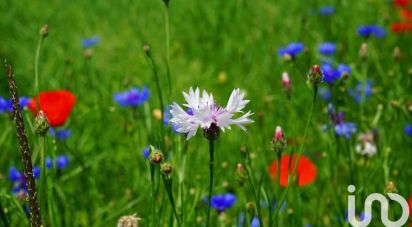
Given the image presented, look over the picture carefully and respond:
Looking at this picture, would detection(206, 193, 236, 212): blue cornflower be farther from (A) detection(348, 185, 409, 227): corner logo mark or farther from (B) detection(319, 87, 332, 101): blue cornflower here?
(B) detection(319, 87, 332, 101): blue cornflower

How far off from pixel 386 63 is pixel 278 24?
0.65 metres

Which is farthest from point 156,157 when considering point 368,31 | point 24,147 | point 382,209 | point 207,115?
point 368,31

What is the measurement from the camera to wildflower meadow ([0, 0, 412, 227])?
55.6 inches

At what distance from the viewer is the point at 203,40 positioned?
3.21m

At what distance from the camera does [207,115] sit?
A: 3.61 ft

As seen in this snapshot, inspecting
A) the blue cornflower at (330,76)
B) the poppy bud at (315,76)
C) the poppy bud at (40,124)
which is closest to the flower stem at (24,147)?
the poppy bud at (40,124)

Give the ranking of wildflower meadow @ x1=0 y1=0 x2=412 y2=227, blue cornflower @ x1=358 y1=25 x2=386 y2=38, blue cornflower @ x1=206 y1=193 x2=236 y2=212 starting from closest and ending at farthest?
wildflower meadow @ x1=0 y1=0 x2=412 y2=227 < blue cornflower @ x1=206 y1=193 x2=236 y2=212 < blue cornflower @ x1=358 y1=25 x2=386 y2=38

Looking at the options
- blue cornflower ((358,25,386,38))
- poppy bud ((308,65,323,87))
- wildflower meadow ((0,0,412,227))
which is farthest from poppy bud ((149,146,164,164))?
blue cornflower ((358,25,386,38))

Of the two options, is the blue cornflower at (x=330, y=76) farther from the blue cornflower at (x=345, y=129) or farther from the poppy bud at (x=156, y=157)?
the poppy bud at (x=156, y=157)

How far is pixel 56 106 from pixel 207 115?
0.87 m

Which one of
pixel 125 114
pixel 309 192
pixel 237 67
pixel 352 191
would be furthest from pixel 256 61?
pixel 352 191

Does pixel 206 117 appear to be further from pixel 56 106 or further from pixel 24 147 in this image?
pixel 56 106

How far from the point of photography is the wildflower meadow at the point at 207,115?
1.41 m

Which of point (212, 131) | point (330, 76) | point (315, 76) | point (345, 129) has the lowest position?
point (212, 131)
